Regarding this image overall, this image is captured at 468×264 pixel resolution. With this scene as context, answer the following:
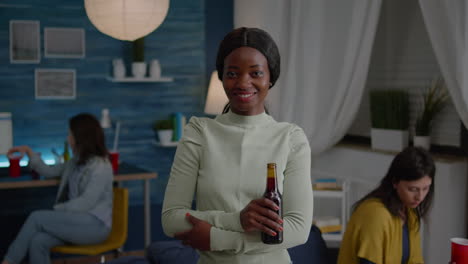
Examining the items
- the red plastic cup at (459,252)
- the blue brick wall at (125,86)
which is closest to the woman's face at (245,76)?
the red plastic cup at (459,252)

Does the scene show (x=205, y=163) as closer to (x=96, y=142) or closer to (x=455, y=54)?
(x=455, y=54)

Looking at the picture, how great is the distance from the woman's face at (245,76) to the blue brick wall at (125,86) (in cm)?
333

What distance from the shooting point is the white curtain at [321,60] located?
3281 millimetres

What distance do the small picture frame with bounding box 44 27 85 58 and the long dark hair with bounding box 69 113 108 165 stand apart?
120 centimetres

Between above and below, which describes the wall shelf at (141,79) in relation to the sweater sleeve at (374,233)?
above

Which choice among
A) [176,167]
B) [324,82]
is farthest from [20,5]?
[176,167]

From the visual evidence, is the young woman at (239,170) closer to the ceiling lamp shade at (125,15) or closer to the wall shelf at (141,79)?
the ceiling lamp shade at (125,15)

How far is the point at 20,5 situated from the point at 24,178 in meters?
1.37

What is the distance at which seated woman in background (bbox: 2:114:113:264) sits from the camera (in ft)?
10.1

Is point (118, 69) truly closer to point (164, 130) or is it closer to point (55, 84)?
point (55, 84)

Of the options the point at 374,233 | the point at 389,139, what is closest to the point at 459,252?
the point at 374,233

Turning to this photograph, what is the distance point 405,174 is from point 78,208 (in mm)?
1806

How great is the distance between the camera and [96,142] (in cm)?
326

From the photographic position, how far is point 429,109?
9.80 feet
